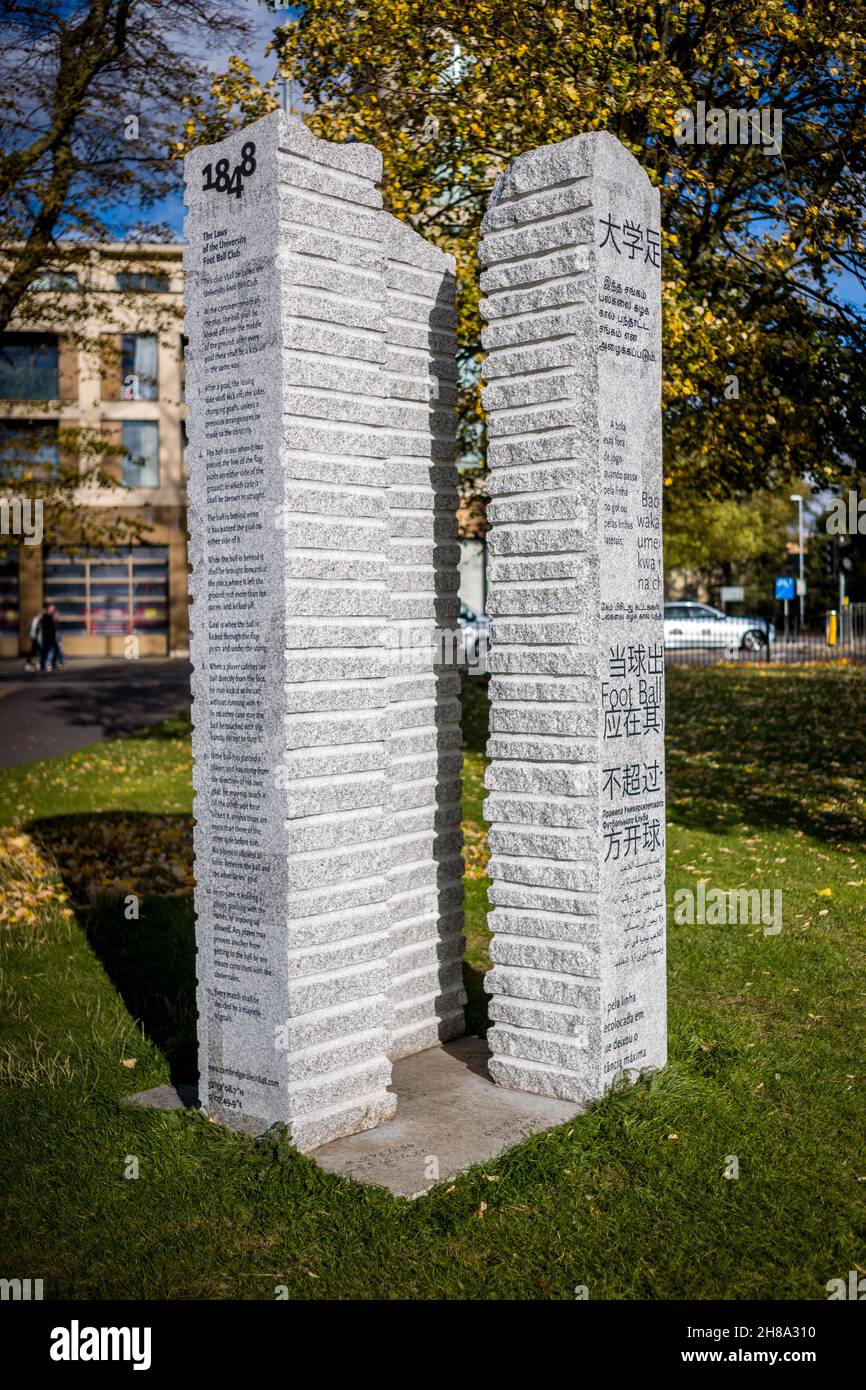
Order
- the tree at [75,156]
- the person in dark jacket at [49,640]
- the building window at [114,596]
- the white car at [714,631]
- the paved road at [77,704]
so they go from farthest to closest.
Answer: the building window at [114,596] < the white car at [714,631] < the person in dark jacket at [49,640] < the paved road at [77,704] < the tree at [75,156]

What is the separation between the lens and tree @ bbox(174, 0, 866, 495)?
12484mm

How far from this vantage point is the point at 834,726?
19.3 m

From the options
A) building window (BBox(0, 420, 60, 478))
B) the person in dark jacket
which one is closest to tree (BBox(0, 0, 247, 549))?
building window (BBox(0, 420, 60, 478))

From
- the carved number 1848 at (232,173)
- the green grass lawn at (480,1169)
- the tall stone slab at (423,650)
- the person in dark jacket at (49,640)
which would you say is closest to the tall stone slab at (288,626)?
the carved number 1848 at (232,173)

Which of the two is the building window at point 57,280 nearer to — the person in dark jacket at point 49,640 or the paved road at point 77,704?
the paved road at point 77,704

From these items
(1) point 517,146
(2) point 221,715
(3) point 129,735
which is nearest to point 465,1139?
(2) point 221,715

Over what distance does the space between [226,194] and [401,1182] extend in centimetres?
404

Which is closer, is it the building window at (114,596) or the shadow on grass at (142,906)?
the shadow on grass at (142,906)

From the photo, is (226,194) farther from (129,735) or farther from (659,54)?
(129,735)

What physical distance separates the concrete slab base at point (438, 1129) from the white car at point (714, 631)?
34.5 meters

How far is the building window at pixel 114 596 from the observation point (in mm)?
46688

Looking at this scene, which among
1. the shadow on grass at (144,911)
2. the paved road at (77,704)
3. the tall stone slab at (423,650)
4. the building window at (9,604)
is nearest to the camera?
the tall stone slab at (423,650)

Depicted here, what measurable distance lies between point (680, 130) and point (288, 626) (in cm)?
937

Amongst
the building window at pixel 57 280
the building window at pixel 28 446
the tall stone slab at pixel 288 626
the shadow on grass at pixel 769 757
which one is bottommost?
the shadow on grass at pixel 769 757
